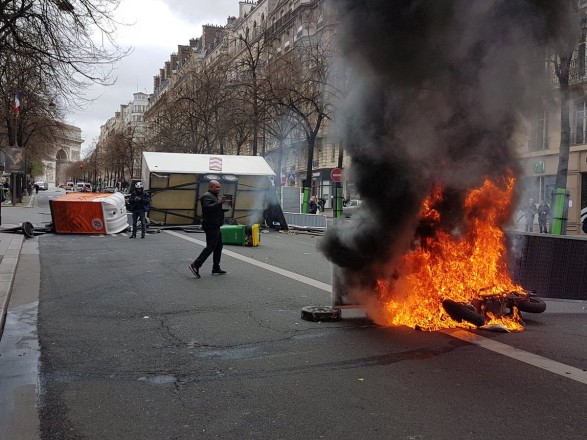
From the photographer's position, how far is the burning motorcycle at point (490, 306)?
18.4 ft

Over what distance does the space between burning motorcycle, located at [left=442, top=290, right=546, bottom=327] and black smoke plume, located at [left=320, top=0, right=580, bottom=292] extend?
31.0 inches

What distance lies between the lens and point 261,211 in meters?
21.8

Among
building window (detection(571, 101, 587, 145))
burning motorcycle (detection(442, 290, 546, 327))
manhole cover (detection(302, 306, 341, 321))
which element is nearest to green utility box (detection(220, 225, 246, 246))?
manhole cover (detection(302, 306, 341, 321))

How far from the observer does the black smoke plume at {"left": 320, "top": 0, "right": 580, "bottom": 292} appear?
555 cm

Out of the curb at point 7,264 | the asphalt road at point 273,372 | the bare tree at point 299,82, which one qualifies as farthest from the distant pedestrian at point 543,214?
the curb at point 7,264

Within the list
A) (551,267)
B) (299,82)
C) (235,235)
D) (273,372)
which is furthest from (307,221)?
(273,372)

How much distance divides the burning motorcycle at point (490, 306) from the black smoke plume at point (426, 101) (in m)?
0.79

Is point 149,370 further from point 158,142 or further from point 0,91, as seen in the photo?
point 158,142

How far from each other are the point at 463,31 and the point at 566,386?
138 inches

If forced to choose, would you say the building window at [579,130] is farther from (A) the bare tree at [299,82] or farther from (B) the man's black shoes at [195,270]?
(B) the man's black shoes at [195,270]

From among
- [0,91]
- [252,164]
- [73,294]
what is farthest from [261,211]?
[73,294]

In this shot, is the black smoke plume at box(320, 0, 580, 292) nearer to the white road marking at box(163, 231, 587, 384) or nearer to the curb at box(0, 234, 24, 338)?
the white road marking at box(163, 231, 587, 384)

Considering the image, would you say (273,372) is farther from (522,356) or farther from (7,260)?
(7,260)

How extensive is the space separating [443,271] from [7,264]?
805cm
